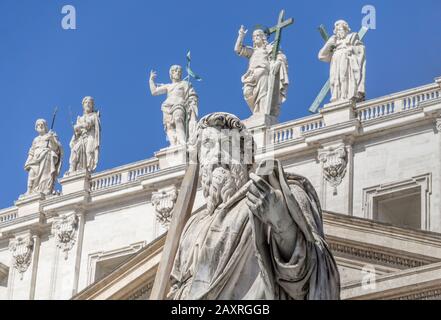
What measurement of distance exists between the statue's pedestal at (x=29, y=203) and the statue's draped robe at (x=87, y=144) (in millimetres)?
1122

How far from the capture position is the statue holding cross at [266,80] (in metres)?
39.2

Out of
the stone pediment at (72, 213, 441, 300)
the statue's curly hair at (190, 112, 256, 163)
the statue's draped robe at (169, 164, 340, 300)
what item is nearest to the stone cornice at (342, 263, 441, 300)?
the stone pediment at (72, 213, 441, 300)

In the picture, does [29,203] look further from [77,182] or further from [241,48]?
[241,48]

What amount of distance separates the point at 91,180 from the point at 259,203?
3115cm

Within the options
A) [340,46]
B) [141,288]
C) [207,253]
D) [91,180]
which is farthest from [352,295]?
[207,253]

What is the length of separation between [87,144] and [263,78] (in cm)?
521

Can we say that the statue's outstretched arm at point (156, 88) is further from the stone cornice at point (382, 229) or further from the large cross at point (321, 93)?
the stone cornice at point (382, 229)

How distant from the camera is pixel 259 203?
1095 centimetres

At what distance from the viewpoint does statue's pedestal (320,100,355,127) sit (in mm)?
38125

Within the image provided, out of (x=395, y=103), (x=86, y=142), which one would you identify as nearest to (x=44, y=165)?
(x=86, y=142)

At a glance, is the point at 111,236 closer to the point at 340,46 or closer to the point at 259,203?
the point at 340,46

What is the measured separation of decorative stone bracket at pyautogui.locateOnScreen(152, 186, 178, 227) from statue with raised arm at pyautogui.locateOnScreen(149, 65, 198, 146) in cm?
113

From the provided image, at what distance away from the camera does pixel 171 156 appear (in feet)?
133

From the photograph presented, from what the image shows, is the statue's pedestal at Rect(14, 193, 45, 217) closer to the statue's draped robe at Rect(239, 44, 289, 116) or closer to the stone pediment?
the statue's draped robe at Rect(239, 44, 289, 116)
